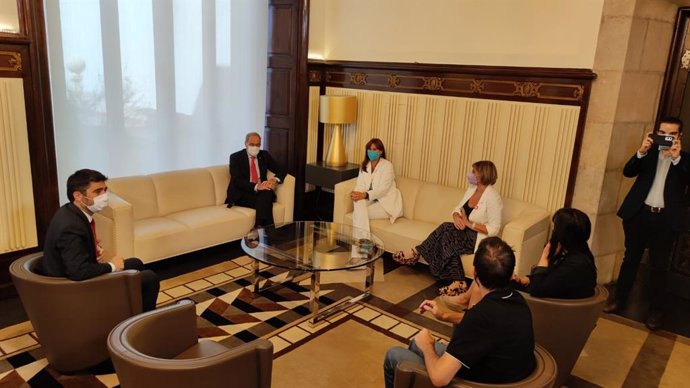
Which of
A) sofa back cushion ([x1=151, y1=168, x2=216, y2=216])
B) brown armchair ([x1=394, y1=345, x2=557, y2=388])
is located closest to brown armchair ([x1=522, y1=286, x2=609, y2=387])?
brown armchair ([x1=394, y1=345, x2=557, y2=388])

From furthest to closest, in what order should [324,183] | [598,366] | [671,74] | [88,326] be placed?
[324,183] < [671,74] < [598,366] < [88,326]

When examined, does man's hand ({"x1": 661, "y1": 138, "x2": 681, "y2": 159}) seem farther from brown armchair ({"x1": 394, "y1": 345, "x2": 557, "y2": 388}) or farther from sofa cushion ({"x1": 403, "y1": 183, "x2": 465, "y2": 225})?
brown armchair ({"x1": 394, "y1": 345, "x2": 557, "y2": 388})

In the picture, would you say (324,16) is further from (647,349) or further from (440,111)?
(647,349)

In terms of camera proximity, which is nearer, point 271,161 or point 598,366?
point 598,366

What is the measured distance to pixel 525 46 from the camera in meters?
4.42

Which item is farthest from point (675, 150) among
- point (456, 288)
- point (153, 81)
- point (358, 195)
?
point (153, 81)

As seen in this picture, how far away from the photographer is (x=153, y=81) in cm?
471

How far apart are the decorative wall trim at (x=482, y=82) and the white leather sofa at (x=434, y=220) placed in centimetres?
35

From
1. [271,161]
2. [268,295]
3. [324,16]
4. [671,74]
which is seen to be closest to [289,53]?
[324,16]

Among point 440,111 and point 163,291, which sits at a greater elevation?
point 440,111

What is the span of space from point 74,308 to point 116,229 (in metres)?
1.16

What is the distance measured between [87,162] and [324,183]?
225 centimetres

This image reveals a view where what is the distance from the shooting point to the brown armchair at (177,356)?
1850 millimetres

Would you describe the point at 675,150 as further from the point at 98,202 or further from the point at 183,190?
the point at 183,190
